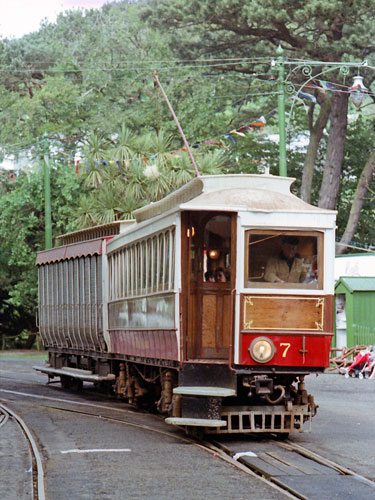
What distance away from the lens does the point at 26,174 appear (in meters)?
43.0

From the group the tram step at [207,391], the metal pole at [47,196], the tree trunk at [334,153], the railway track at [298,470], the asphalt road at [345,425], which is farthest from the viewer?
the metal pole at [47,196]

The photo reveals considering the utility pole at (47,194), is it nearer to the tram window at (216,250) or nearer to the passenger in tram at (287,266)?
the tram window at (216,250)

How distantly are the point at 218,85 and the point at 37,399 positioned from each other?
2392cm

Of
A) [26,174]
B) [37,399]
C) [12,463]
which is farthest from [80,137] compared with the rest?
[12,463]

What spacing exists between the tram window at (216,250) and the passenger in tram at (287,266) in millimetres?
696

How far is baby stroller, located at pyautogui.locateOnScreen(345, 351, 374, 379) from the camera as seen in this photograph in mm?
25578

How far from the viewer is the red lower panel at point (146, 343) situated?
45.1 ft

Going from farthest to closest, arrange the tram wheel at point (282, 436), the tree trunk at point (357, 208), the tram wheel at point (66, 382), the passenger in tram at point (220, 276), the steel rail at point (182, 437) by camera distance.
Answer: the tree trunk at point (357, 208)
the tram wheel at point (66, 382)
the passenger in tram at point (220, 276)
the tram wheel at point (282, 436)
the steel rail at point (182, 437)

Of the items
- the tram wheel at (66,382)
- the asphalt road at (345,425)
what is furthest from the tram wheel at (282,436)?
the tram wheel at (66,382)

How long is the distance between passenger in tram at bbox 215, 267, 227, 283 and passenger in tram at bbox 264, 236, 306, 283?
0.85 m

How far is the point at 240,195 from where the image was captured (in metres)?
13.2

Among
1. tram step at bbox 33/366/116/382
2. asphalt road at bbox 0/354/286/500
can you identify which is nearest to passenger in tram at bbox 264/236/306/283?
asphalt road at bbox 0/354/286/500

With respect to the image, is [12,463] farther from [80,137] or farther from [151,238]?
[80,137]

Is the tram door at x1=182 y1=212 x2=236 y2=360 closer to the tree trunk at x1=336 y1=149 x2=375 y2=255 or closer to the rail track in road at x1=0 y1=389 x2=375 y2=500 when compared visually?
the rail track in road at x1=0 y1=389 x2=375 y2=500
